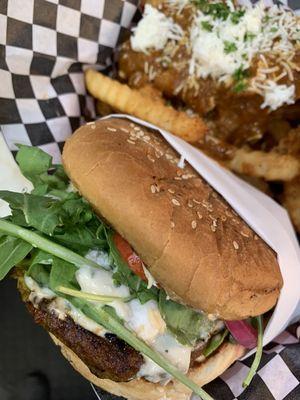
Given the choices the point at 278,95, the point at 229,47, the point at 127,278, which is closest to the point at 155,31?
the point at 229,47

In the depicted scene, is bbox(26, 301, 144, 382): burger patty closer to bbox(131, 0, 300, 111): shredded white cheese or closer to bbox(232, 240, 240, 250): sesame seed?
bbox(232, 240, 240, 250): sesame seed

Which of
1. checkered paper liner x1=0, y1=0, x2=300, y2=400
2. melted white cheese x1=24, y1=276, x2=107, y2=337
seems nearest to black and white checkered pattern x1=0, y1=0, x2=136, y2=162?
checkered paper liner x1=0, y1=0, x2=300, y2=400

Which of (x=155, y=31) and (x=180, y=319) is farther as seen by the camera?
(x=155, y=31)

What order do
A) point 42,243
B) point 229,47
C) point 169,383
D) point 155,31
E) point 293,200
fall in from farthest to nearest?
point 293,200, point 155,31, point 229,47, point 169,383, point 42,243

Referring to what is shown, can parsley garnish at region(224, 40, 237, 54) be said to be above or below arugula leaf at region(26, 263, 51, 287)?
above

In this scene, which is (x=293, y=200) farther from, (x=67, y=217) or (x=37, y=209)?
(x=37, y=209)

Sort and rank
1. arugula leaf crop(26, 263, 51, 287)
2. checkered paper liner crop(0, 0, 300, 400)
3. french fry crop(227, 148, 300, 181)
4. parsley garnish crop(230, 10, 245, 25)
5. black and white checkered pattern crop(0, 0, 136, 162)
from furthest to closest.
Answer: french fry crop(227, 148, 300, 181) < parsley garnish crop(230, 10, 245, 25) < black and white checkered pattern crop(0, 0, 136, 162) < checkered paper liner crop(0, 0, 300, 400) < arugula leaf crop(26, 263, 51, 287)
